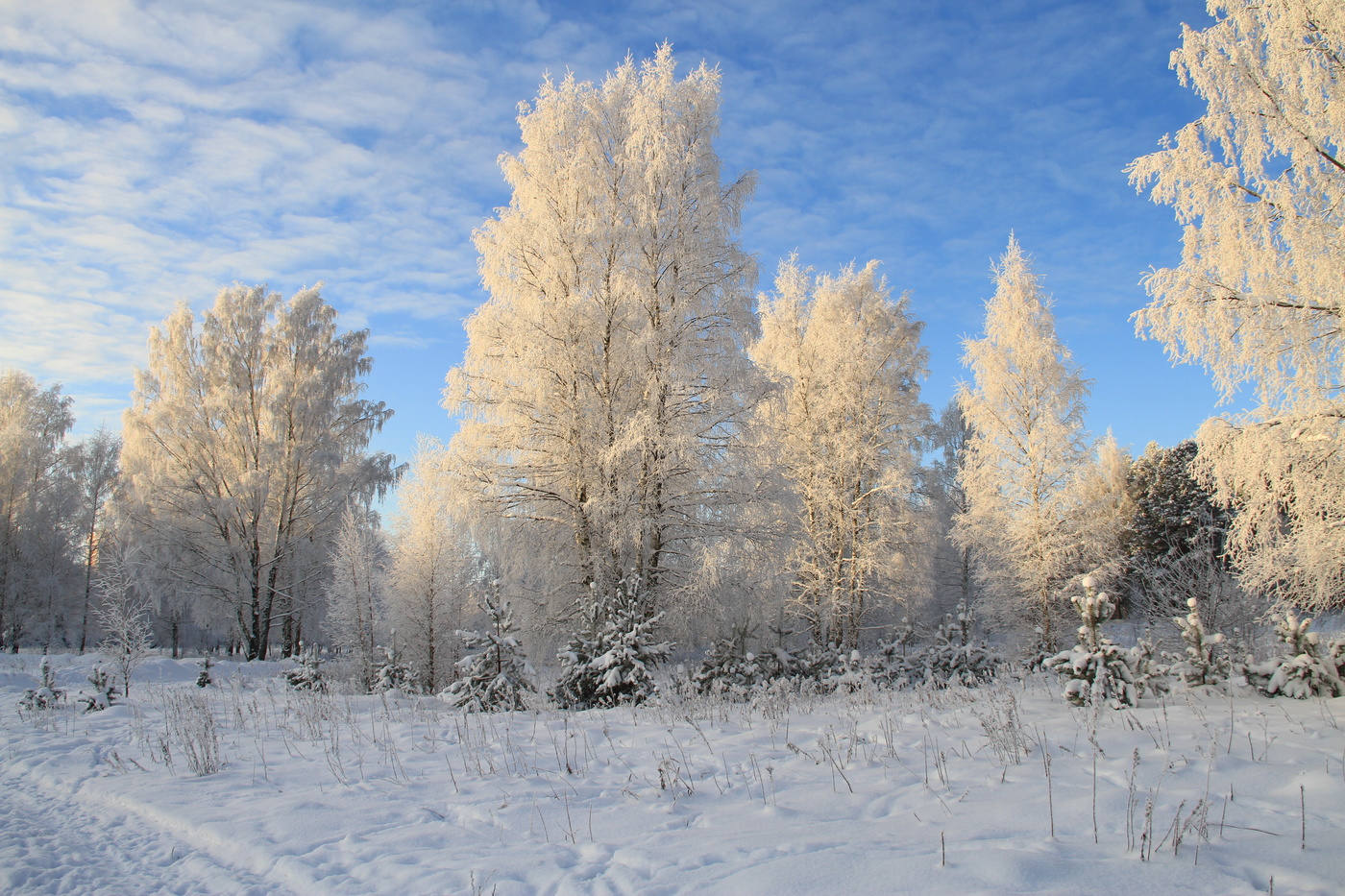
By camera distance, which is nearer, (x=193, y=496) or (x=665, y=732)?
(x=665, y=732)

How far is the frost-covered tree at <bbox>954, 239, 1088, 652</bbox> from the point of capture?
49.4ft

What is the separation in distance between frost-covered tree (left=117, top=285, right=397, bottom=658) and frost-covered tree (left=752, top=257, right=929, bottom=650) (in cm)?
1685

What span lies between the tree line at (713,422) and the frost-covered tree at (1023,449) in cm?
8

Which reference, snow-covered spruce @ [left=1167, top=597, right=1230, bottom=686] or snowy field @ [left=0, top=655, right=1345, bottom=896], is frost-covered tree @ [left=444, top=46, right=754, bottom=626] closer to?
snowy field @ [left=0, top=655, right=1345, bottom=896]

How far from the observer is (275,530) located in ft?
77.0

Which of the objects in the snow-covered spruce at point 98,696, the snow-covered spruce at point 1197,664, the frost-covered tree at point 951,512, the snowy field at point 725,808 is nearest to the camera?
the snowy field at point 725,808

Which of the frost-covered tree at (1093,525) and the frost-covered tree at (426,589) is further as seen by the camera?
the frost-covered tree at (426,589)

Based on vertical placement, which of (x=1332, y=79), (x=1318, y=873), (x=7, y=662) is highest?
(x=1332, y=79)

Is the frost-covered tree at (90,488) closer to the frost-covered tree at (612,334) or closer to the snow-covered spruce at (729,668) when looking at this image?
the frost-covered tree at (612,334)

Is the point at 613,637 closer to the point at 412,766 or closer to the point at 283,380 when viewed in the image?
the point at 412,766

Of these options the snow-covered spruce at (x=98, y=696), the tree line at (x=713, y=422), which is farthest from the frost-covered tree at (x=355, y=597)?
the snow-covered spruce at (x=98, y=696)

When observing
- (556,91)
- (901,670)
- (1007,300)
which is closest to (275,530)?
(556,91)

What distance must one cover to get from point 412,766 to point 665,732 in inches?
86.2

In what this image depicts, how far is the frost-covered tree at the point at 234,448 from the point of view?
21188 mm
